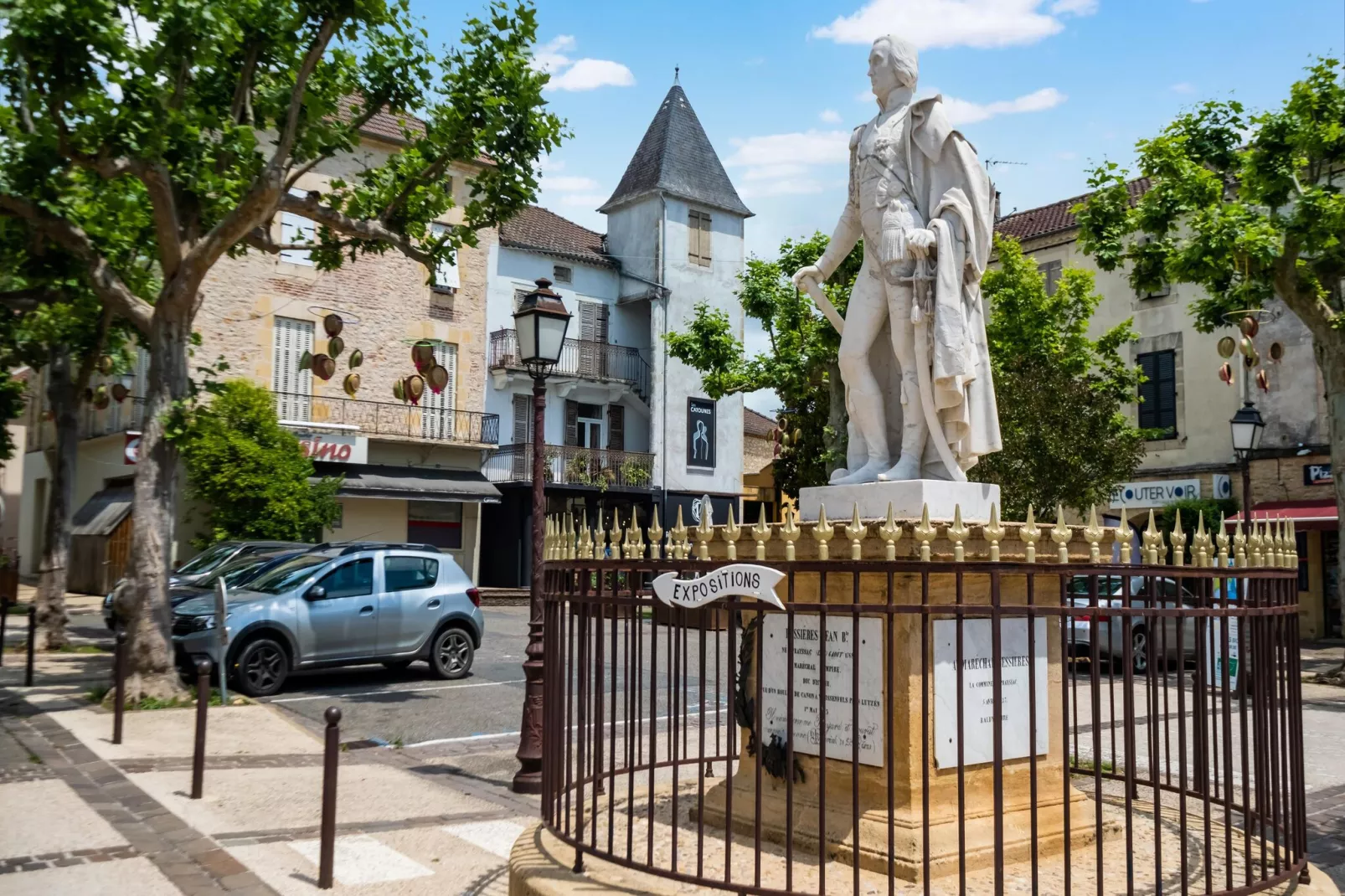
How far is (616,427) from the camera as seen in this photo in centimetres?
3466

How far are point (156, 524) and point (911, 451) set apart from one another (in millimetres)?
8999

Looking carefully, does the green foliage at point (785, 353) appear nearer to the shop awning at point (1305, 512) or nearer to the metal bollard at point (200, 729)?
the shop awning at point (1305, 512)

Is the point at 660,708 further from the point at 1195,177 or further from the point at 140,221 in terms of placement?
the point at 1195,177

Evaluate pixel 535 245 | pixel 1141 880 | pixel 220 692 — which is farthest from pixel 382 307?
pixel 1141 880

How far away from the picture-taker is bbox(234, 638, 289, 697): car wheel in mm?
12578

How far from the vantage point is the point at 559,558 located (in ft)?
17.0

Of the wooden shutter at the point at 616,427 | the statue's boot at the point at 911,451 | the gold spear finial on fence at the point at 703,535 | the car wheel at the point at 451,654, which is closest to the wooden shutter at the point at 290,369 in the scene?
the wooden shutter at the point at 616,427

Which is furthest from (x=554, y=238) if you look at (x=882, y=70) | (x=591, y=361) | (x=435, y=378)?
(x=882, y=70)

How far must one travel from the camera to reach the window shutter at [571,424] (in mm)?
33438

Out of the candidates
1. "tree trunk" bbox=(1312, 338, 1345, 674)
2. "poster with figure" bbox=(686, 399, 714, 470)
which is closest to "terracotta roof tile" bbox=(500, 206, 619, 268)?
"poster with figure" bbox=(686, 399, 714, 470)

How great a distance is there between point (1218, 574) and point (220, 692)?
34.8ft

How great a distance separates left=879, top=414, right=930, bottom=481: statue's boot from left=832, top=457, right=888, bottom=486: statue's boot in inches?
3.5

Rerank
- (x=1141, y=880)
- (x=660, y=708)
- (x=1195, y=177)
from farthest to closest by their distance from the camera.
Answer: (x=1195, y=177), (x=660, y=708), (x=1141, y=880)

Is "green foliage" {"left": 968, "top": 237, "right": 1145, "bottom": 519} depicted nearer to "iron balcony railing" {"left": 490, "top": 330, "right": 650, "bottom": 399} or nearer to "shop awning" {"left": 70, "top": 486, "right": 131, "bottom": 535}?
"iron balcony railing" {"left": 490, "top": 330, "right": 650, "bottom": 399}
